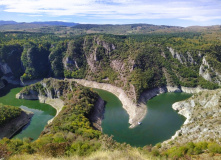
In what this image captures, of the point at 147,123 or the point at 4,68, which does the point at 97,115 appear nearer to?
the point at 147,123

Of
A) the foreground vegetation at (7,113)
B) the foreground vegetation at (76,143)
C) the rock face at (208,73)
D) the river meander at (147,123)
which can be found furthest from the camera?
the rock face at (208,73)

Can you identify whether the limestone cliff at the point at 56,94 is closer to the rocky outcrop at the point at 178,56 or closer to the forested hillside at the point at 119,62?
the forested hillside at the point at 119,62

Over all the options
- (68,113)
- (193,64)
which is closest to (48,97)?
(68,113)

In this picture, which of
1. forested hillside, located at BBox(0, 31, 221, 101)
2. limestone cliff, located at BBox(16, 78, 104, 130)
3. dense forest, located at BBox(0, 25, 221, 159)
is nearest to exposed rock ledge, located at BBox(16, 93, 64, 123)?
limestone cliff, located at BBox(16, 78, 104, 130)

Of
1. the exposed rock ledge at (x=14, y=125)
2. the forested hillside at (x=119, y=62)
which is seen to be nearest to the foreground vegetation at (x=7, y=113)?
the exposed rock ledge at (x=14, y=125)

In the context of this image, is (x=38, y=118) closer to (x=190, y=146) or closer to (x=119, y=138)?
(x=119, y=138)

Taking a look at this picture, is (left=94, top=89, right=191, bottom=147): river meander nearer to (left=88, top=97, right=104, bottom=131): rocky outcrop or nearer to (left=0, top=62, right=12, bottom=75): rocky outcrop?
(left=88, top=97, right=104, bottom=131): rocky outcrop
